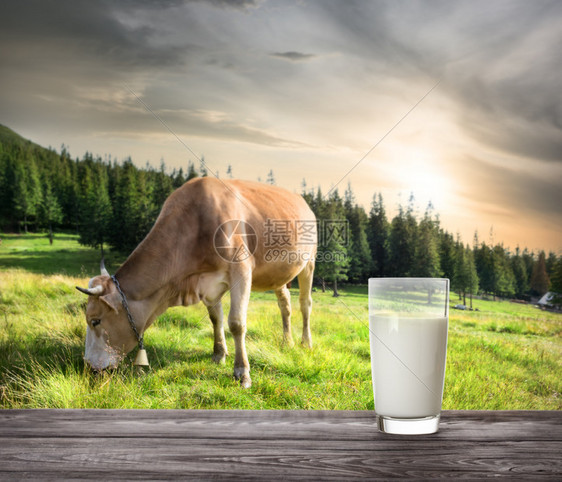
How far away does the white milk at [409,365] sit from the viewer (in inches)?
60.2

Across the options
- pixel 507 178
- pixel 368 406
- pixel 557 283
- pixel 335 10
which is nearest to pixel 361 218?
pixel 507 178

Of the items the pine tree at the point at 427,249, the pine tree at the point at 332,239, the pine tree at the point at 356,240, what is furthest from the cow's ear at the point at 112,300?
the pine tree at the point at 427,249

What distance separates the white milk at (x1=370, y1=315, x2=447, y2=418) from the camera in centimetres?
153

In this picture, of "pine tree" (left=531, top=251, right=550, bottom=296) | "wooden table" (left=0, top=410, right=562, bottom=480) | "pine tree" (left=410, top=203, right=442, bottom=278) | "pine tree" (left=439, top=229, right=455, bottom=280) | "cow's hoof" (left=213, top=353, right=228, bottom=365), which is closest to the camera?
"wooden table" (left=0, top=410, right=562, bottom=480)

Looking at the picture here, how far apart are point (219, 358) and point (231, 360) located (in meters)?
0.11

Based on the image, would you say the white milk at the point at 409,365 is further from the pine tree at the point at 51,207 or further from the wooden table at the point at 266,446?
the pine tree at the point at 51,207

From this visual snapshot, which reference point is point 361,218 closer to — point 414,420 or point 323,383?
point 323,383

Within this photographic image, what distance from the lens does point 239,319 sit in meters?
3.59

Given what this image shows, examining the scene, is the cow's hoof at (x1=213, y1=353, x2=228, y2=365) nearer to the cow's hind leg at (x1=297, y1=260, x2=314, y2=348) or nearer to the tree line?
the cow's hind leg at (x1=297, y1=260, x2=314, y2=348)

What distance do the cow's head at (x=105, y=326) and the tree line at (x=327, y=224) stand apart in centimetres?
217

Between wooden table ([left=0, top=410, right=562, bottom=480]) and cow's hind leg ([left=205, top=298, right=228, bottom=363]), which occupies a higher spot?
wooden table ([left=0, top=410, right=562, bottom=480])

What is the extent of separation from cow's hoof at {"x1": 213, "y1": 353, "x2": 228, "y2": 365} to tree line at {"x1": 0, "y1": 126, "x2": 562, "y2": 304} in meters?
1.75

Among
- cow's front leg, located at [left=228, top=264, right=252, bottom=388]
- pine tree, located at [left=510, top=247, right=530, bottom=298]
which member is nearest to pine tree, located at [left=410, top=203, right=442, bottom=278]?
pine tree, located at [left=510, top=247, right=530, bottom=298]

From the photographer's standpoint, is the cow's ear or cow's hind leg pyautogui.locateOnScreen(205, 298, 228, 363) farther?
cow's hind leg pyautogui.locateOnScreen(205, 298, 228, 363)
